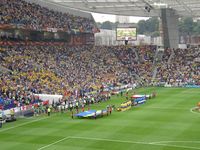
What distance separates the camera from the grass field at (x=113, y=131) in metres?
27.6

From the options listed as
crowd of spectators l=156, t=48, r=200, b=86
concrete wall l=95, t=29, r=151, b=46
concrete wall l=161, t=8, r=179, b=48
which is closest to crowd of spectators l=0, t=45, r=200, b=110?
crowd of spectators l=156, t=48, r=200, b=86

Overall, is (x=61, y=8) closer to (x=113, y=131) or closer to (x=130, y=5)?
(x=130, y=5)

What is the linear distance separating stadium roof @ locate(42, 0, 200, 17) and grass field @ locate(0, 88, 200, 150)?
34.4 m

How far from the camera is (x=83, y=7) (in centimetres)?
7894

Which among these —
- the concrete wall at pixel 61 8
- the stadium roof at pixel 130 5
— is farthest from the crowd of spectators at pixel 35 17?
the stadium roof at pixel 130 5

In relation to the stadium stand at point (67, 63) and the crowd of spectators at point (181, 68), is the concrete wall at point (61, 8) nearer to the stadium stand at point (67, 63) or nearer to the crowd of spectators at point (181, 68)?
the stadium stand at point (67, 63)

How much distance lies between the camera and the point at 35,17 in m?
65.4

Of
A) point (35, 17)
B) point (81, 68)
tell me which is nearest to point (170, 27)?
point (81, 68)

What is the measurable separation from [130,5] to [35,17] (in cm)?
2103

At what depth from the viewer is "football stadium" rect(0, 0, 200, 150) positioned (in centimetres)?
3061

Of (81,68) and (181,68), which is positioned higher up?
(81,68)

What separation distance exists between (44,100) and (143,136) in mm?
18307

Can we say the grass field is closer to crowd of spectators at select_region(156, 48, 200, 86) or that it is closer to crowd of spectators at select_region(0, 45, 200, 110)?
crowd of spectators at select_region(0, 45, 200, 110)

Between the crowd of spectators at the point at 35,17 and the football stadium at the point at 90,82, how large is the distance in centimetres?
21
